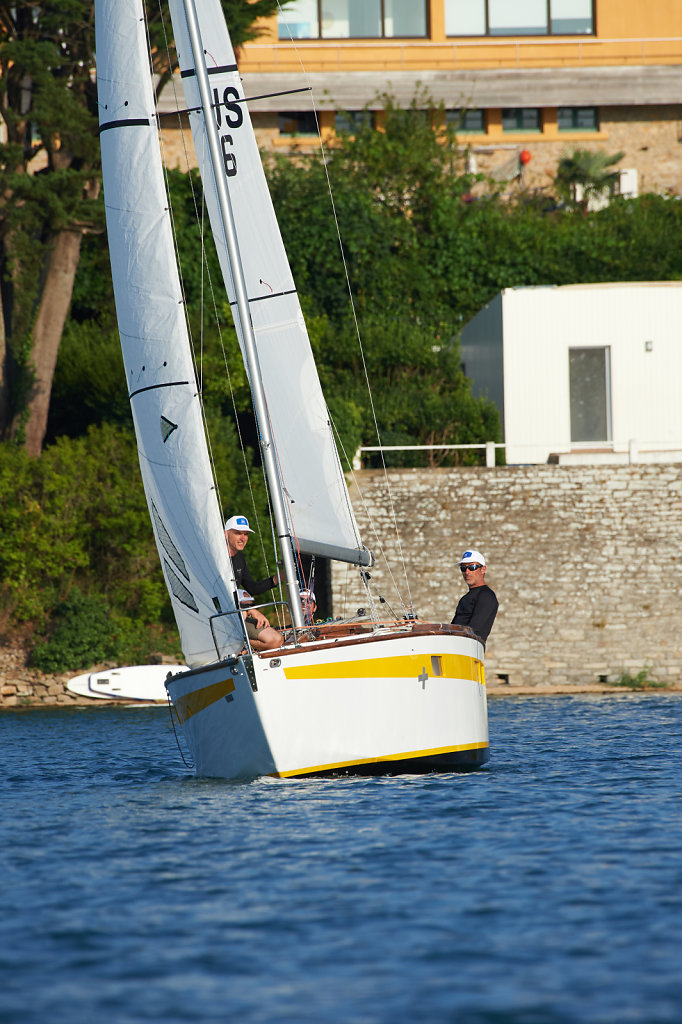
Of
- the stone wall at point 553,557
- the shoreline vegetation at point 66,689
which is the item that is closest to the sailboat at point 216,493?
the stone wall at point 553,557

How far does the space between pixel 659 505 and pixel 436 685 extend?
15.3 m

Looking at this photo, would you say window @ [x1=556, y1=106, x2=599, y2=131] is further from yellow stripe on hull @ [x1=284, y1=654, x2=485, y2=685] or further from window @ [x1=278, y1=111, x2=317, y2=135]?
yellow stripe on hull @ [x1=284, y1=654, x2=485, y2=685]

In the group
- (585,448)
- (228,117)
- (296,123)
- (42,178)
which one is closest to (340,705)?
(228,117)

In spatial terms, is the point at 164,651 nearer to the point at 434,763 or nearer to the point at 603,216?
the point at 434,763

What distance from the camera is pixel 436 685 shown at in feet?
40.1

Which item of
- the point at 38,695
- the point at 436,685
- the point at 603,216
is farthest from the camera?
the point at 603,216

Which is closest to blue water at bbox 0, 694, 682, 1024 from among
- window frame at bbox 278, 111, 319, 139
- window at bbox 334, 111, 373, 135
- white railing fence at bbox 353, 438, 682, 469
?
white railing fence at bbox 353, 438, 682, 469

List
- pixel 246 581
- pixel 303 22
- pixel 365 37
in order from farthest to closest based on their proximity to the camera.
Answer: pixel 365 37 → pixel 303 22 → pixel 246 581

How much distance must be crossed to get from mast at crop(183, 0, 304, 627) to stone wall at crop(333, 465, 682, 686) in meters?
12.9

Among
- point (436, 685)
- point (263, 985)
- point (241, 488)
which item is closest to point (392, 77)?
point (241, 488)

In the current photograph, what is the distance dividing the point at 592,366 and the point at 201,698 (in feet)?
58.4

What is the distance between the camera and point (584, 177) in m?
44.5

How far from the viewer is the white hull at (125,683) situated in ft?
79.6

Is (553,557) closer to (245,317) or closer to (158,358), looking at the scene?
(245,317)
